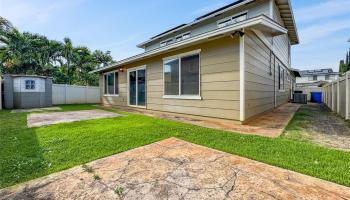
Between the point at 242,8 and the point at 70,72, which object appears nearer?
the point at 242,8

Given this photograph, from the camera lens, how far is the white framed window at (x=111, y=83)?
11.5 metres

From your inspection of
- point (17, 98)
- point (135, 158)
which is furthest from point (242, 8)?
point (17, 98)

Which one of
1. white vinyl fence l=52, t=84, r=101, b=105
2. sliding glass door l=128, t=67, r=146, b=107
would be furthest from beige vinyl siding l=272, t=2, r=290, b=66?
white vinyl fence l=52, t=84, r=101, b=105

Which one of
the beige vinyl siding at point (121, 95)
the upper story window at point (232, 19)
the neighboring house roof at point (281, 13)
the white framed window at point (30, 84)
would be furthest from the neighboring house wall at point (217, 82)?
the white framed window at point (30, 84)

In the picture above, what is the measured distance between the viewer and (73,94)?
1510 cm

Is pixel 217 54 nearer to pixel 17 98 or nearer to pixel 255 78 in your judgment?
pixel 255 78

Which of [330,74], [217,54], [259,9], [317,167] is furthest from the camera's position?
[330,74]

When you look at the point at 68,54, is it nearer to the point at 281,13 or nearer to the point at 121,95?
the point at 121,95

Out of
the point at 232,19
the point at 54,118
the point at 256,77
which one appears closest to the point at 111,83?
the point at 54,118

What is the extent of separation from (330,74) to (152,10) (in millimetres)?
40235

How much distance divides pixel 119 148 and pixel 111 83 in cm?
955

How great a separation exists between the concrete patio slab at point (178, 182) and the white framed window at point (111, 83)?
30.4 ft

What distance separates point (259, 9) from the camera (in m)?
7.59

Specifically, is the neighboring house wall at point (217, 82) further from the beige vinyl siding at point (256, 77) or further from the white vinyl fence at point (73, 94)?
the white vinyl fence at point (73, 94)
